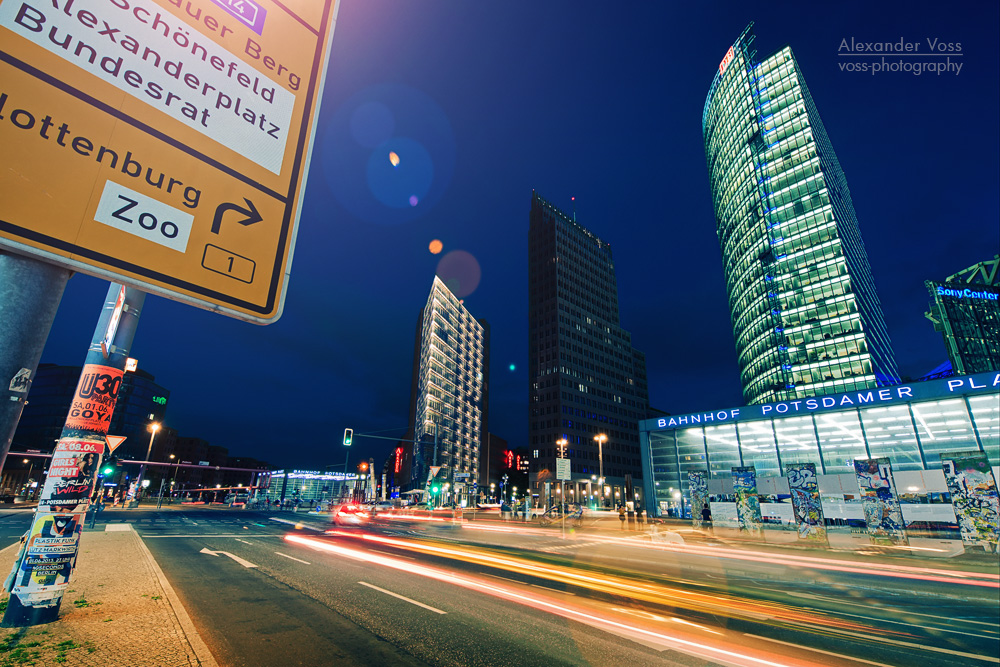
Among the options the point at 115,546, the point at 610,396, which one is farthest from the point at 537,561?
the point at 610,396

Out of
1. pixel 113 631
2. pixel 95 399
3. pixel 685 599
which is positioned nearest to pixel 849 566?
pixel 685 599

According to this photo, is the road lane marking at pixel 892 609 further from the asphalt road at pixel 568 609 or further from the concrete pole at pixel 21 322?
the concrete pole at pixel 21 322

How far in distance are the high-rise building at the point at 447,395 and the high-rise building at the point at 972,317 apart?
84740 millimetres

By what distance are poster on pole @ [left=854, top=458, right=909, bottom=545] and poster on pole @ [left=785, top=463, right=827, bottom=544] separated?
245 centimetres

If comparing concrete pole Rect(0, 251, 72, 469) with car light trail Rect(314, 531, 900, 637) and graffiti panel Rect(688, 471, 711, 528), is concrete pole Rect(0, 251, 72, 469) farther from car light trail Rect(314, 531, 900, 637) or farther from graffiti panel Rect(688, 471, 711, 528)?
graffiti panel Rect(688, 471, 711, 528)

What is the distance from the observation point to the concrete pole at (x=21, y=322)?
1.62 meters

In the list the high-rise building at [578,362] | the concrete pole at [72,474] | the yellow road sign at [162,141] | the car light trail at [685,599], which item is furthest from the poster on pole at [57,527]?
the high-rise building at [578,362]

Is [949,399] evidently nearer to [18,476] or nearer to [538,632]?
[538,632]

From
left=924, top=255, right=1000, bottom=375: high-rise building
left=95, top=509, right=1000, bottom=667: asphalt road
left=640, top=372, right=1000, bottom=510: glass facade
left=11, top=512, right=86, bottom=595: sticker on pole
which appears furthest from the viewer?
left=924, top=255, right=1000, bottom=375: high-rise building

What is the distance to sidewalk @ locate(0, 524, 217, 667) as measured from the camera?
585cm

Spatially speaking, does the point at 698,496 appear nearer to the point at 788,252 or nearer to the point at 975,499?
the point at 975,499

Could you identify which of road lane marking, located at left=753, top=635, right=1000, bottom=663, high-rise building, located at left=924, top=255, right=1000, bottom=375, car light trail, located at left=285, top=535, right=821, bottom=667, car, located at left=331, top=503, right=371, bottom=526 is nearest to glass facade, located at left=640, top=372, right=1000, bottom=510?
car, located at left=331, top=503, right=371, bottom=526

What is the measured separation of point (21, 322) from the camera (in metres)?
1.84

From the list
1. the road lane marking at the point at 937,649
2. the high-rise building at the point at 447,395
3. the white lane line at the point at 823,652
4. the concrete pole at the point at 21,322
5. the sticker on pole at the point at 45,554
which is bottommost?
the road lane marking at the point at 937,649
